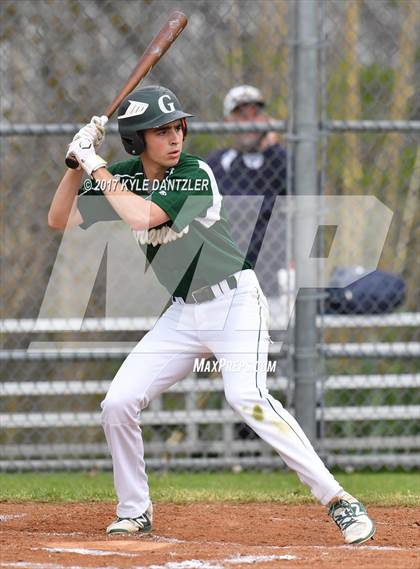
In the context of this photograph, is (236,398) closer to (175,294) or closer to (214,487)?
(175,294)

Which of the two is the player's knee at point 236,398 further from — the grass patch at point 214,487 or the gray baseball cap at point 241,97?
the gray baseball cap at point 241,97

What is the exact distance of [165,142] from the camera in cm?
410

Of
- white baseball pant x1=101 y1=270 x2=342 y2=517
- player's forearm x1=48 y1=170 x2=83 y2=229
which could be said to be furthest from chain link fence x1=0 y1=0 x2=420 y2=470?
white baseball pant x1=101 y1=270 x2=342 y2=517

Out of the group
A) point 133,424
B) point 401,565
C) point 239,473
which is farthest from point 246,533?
point 239,473

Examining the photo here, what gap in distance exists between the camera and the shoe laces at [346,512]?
3855mm

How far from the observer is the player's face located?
161 inches

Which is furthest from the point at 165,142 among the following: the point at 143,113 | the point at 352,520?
the point at 352,520

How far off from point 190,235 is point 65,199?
530 mm

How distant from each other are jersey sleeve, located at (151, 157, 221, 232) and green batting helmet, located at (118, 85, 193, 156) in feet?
0.61

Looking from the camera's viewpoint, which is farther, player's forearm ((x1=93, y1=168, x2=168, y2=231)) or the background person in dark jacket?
the background person in dark jacket

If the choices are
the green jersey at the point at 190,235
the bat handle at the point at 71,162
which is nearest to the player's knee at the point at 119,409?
the green jersey at the point at 190,235

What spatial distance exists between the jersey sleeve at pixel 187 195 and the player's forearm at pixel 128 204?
0.18 ft

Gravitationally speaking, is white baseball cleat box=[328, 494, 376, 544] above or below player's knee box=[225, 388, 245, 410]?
below

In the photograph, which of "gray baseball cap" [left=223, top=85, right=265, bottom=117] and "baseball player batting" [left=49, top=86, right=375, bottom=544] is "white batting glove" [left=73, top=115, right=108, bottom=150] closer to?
"baseball player batting" [left=49, top=86, right=375, bottom=544]
